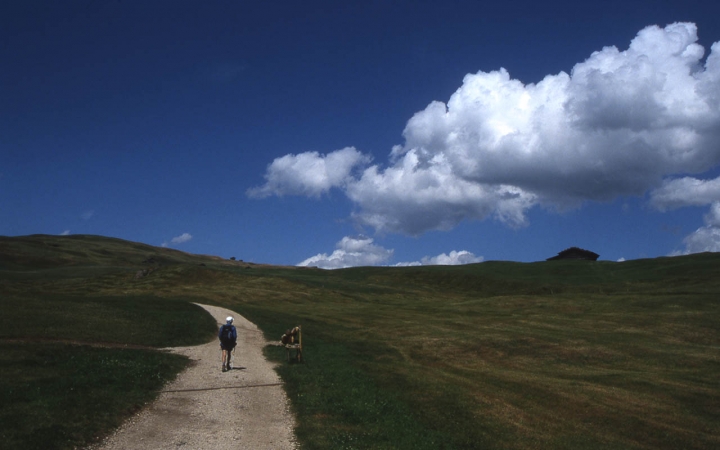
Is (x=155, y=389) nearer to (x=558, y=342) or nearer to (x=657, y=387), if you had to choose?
(x=657, y=387)

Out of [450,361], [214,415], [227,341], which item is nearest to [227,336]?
[227,341]

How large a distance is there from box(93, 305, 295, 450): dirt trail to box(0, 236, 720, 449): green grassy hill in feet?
2.45

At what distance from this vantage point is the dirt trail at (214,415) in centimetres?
1498

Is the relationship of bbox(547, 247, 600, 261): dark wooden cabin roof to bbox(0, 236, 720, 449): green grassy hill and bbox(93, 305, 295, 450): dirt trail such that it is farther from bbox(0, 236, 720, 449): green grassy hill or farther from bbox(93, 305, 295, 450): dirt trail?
bbox(93, 305, 295, 450): dirt trail

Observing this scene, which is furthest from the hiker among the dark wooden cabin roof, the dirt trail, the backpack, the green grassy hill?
the dark wooden cabin roof

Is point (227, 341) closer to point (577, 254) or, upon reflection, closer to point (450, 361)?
point (450, 361)

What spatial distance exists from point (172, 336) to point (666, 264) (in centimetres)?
10091

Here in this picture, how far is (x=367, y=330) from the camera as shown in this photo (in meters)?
50.3

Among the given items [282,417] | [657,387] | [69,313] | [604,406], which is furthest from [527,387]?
[69,313]

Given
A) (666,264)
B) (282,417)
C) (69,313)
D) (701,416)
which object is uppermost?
(666,264)

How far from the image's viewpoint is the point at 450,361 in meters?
37.0

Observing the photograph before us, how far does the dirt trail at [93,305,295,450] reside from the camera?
49.2ft

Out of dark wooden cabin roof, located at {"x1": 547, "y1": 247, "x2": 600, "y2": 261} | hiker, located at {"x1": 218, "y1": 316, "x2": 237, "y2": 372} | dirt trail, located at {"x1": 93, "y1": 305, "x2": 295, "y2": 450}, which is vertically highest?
dark wooden cabin roof, located at {"x1": 547, "y1": 247, "x2": 600, "y2": 261}

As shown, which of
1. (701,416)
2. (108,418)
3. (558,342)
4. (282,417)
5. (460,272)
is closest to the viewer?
(108,418)
